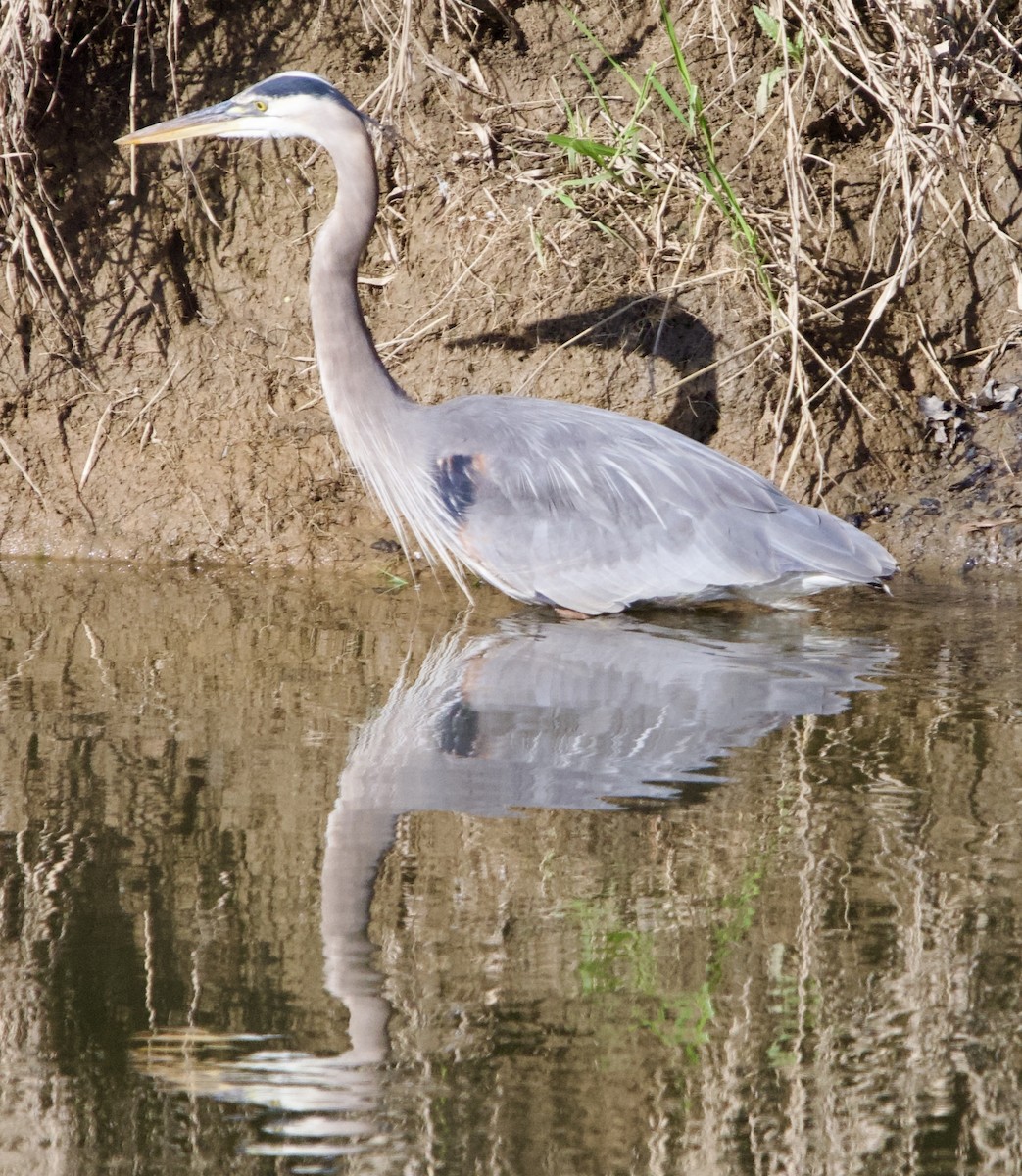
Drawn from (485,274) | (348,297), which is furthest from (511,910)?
(485,274)

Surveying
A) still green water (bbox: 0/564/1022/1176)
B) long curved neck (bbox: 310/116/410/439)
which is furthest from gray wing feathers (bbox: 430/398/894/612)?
still green water (bbox: 0/564/1022/1176)

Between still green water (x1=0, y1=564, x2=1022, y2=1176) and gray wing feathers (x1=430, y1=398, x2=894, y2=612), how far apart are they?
0.47 metres

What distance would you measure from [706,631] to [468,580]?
3.31 feet

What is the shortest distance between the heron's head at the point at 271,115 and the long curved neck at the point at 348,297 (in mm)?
67

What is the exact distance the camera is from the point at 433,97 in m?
5.21

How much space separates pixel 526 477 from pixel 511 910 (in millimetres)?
2319

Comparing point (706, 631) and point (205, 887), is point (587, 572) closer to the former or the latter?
point (706, 631)

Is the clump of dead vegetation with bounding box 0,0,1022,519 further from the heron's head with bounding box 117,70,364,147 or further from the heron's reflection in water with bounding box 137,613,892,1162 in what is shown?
the heron's reflection in water with bounding box 137,613,892,1162

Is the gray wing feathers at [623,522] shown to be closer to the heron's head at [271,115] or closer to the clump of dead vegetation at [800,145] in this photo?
the clump of dead vegetation at [800,145]

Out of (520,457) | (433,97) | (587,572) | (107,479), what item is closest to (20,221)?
(107,479)

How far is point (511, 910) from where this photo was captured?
7.59 feet

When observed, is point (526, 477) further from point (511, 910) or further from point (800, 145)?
point (511, 910)

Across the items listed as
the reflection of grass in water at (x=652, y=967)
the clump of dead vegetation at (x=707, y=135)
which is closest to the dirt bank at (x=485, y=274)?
the clump of dead vegetation at (x=707, y=135)

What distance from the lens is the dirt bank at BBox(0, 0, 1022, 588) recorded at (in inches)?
199
